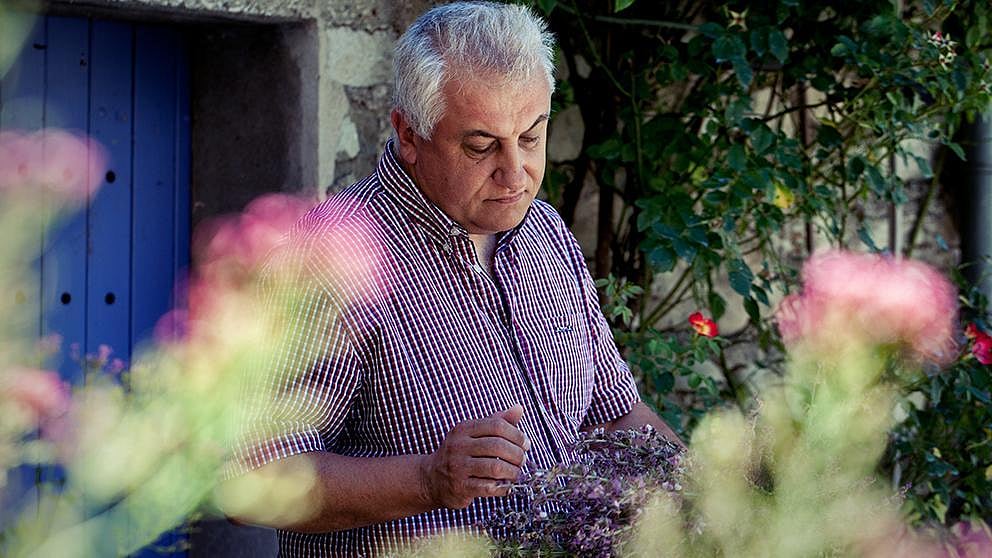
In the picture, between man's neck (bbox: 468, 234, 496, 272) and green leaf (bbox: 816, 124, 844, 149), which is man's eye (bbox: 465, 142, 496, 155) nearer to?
man's neck (bbox: 468, 234, 496, 272)

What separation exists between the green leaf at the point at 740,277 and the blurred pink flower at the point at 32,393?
6.57 feet

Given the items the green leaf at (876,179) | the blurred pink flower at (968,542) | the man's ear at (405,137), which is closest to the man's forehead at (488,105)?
the man's ear at (405,137)

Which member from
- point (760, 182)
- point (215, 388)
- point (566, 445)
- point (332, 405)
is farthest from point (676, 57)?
point (215, 388)

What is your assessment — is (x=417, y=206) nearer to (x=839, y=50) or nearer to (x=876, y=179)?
(x=839, y=50)

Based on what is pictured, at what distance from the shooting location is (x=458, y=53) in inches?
78.0

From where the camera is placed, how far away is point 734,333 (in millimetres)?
4242

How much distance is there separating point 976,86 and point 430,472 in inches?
98.6

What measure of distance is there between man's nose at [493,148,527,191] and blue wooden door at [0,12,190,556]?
1263mm

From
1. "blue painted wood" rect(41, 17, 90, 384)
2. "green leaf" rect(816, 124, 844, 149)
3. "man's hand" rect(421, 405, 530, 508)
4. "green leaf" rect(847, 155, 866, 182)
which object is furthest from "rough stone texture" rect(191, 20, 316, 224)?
"green leaf" rect(847, 155, 866, 182)

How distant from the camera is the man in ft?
6.25

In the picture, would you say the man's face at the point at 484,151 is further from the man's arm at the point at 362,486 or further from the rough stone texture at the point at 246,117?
the rough stone texture at the point at 246,117

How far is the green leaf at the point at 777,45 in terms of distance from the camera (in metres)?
3.24

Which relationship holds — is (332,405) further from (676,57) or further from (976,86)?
(976,86)

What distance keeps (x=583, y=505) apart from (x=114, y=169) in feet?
6.35
